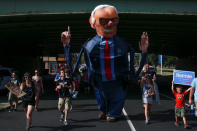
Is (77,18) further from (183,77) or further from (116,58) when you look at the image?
(116,58)

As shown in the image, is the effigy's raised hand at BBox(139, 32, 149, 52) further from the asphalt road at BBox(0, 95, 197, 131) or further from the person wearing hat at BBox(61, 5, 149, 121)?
the asphalt road at BBox(0, 95, 197, 131)

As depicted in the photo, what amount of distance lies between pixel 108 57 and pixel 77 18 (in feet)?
61.3

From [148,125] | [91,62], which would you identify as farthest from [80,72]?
[148,125]

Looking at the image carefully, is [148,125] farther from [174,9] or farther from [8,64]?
[8,64]

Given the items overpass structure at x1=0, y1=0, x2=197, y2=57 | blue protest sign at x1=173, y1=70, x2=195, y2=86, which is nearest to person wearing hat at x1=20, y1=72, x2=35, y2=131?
overpass structure at x1=0, y1=0, x2=197, y2=57

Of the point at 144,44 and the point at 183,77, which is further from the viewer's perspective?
the point at 183,77

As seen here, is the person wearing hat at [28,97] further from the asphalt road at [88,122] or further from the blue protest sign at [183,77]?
the blue protest sign at [183,77]

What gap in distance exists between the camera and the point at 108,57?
69.0 inches

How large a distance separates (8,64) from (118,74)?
29.8 metres

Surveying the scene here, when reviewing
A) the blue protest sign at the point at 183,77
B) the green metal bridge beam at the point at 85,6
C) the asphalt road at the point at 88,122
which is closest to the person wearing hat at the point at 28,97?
the asphalt road at the point at 88,122

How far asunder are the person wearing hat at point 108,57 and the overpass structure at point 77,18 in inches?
193

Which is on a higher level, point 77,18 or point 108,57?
point 77,18

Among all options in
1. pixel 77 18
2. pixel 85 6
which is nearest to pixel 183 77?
pixel 85 6

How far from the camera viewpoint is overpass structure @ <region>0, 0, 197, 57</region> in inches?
600
